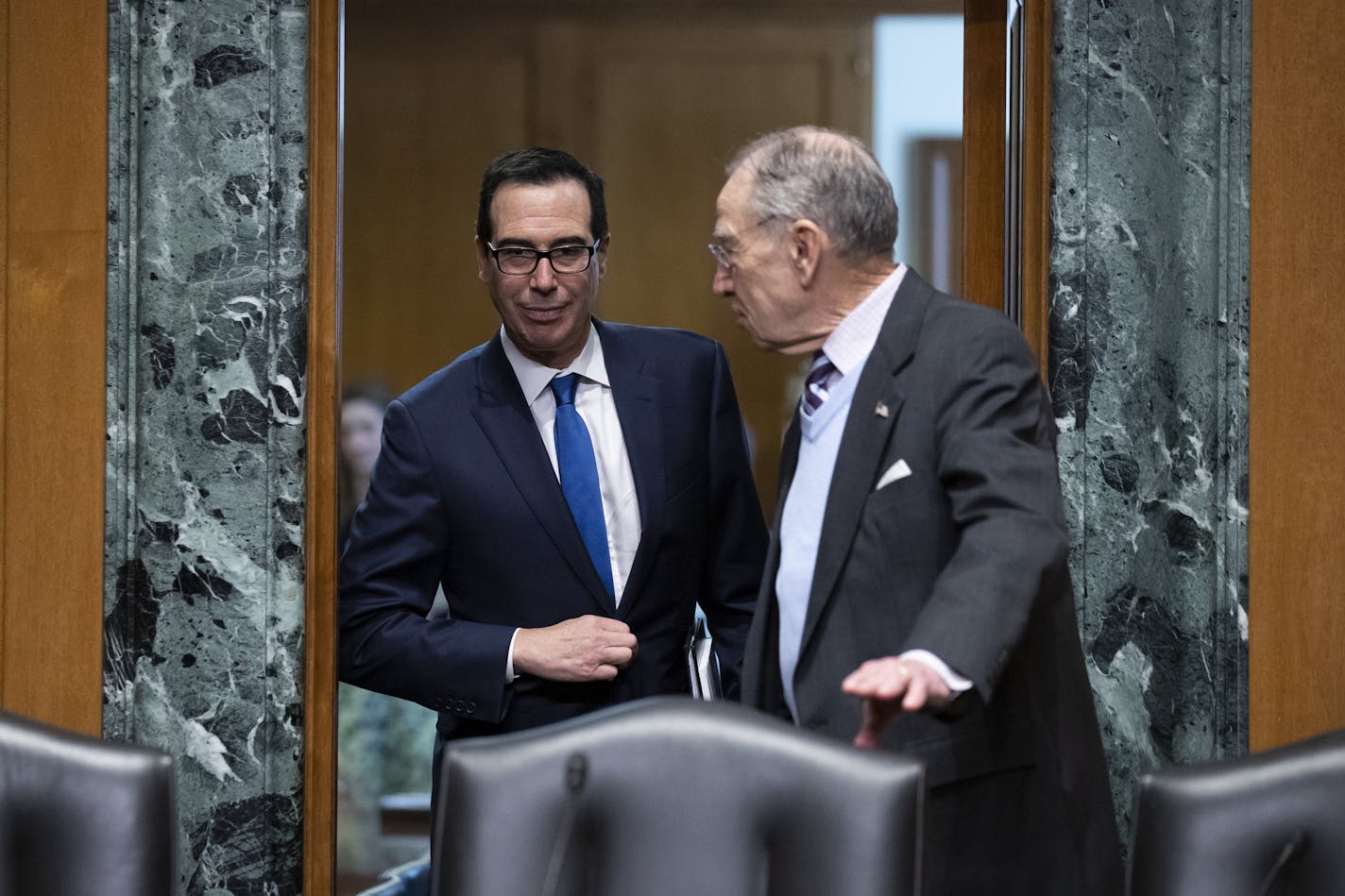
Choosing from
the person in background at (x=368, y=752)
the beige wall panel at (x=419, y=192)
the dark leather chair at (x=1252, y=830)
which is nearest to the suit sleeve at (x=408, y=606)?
the dark leather chair at (x=1252, y=830)

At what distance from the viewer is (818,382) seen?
2.07m

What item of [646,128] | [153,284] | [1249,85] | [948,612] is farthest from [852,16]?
[948,612]

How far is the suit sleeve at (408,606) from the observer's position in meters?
2.49

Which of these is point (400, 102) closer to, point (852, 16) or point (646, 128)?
point (646, 128)

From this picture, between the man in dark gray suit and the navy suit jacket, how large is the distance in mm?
561

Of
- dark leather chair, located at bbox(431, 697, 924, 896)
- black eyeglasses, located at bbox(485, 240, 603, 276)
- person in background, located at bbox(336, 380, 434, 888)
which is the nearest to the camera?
A: dark leather chair, located at bbox(431, 697, 924, 896)

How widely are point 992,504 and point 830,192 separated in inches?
19.9

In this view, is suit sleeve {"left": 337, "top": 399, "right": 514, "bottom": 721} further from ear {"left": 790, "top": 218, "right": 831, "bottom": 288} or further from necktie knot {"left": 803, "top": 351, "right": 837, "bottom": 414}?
ear {"left": 790, "top": 218, "right": 831, "bottom": 288}

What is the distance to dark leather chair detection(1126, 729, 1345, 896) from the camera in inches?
58.4

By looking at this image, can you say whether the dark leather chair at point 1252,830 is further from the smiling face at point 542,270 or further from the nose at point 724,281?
the smiling face at point 542,270

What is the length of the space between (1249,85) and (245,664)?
6.89ft

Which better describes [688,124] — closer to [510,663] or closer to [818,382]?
[510,663]

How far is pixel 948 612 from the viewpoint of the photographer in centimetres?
163

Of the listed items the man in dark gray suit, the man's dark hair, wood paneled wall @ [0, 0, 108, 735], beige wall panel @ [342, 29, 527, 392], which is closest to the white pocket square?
the man in dark gray suit
